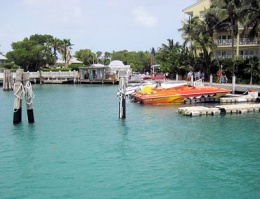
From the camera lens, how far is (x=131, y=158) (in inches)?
509

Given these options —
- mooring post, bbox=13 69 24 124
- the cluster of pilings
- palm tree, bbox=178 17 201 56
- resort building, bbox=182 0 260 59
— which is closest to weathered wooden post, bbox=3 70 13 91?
palm tree, bbox=178 17 201 56

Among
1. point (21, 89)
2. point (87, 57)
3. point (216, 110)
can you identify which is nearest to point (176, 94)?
point (216, 110)

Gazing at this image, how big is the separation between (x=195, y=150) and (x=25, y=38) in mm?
85344

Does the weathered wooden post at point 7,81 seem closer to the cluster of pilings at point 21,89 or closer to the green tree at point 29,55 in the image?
the green tree at point 29,55

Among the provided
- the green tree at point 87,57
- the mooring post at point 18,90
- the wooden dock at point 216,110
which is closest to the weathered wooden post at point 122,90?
the wooden dock at point 216,110

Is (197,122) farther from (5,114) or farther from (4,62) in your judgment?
(4,62)

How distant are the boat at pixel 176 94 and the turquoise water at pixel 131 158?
296 inches

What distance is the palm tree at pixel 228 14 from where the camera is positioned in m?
42.4

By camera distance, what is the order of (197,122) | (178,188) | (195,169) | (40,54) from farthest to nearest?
(40,54) < (197,122) < (195,169) < (178,188)

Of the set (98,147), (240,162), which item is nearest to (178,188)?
(240,162)

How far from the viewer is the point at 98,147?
48.0 ft

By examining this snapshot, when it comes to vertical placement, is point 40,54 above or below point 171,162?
above

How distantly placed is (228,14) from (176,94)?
64.0 feet

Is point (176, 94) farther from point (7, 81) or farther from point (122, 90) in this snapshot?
point (7, 81)
